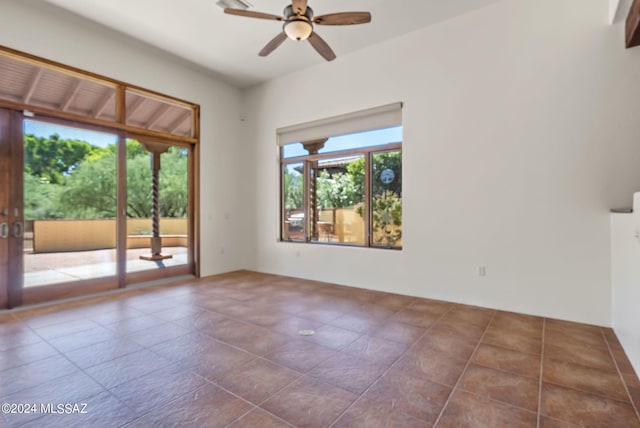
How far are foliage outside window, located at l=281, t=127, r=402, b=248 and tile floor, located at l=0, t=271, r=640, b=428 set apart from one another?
1416 mm

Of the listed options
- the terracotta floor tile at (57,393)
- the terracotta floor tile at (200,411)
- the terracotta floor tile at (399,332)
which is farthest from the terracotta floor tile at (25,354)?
the terracotta floor tile at (399,332)

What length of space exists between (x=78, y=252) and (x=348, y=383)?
164 inches

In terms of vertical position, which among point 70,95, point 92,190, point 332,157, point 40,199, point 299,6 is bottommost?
point 40,199

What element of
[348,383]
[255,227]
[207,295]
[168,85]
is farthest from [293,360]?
[168,85]

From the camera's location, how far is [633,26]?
9.20 ft

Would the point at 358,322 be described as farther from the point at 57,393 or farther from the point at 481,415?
the point at 57,393

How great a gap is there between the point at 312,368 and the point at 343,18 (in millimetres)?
3199

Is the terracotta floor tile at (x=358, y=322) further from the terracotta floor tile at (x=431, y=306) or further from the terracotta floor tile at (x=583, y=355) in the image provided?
the terracotta floor tile at (x=583, y=355)

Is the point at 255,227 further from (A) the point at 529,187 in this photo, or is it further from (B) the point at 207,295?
(A) the point at 529,187

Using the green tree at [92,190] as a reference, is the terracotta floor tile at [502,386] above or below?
below

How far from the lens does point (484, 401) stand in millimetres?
2004

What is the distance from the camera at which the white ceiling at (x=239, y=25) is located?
12.3ft

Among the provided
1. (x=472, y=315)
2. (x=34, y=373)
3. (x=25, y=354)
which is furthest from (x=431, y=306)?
(x=25, y=354)

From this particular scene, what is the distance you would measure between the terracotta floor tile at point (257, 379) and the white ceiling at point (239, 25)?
3874 mm
